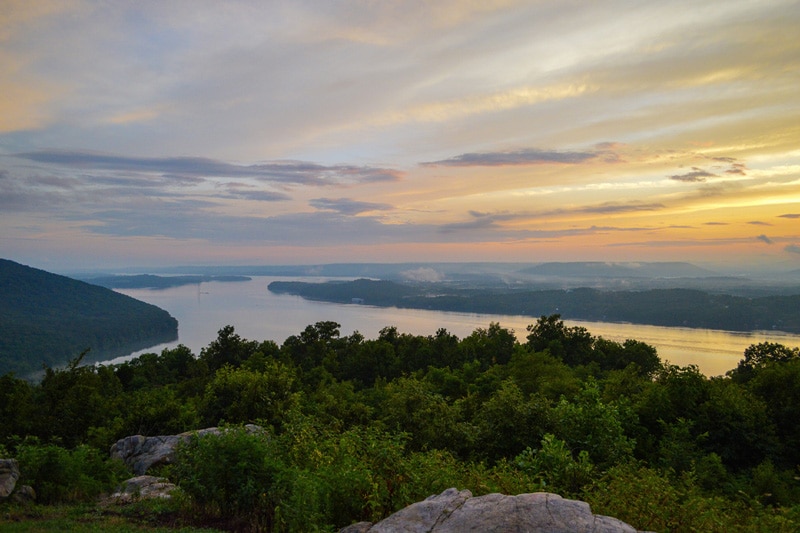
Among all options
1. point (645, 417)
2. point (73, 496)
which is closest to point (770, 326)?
point (645, 417)

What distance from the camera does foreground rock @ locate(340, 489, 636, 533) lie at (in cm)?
529

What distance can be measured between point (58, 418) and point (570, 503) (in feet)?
68.0

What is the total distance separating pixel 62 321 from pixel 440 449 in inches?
5090

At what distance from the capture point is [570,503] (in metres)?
5.66

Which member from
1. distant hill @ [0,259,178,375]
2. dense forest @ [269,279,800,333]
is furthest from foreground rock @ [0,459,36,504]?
dense forest @ [269,279,800,333]

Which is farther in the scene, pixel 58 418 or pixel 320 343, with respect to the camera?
pixel 320 343

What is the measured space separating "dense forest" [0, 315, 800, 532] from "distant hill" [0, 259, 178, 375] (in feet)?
249

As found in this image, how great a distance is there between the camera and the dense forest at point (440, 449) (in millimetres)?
7180

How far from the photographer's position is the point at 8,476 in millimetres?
9469

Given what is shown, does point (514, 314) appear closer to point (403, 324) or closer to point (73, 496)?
point (403, 324)

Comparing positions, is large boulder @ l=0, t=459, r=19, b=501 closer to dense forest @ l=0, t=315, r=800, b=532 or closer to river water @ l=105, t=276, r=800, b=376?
dense forest @ l=0, t=315, r=800, b=532

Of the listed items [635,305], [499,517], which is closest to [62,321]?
[499,517]

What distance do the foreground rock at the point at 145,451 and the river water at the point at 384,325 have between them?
5651 centimetres

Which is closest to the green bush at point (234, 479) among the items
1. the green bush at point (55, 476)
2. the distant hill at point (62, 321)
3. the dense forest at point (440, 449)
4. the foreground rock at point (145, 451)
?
the dense forest at point (440, 449)
